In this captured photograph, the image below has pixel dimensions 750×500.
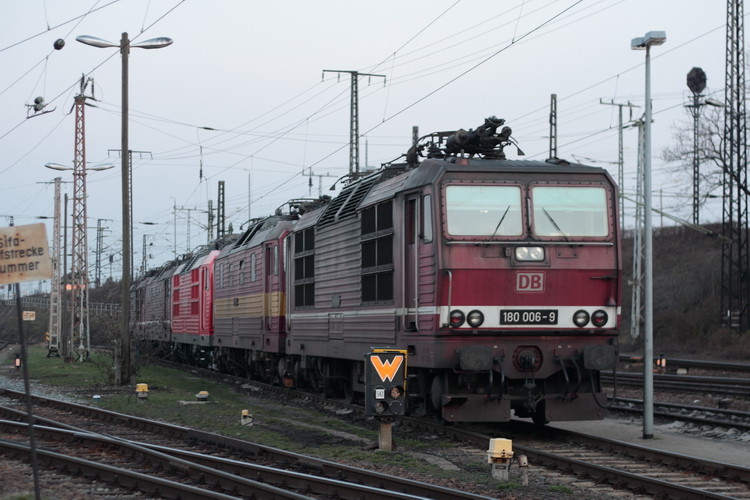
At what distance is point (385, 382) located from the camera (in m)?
11.8

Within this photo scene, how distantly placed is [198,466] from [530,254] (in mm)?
5054

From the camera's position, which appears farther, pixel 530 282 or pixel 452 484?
pixel 530 282

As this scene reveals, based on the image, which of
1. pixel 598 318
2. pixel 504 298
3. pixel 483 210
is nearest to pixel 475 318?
pixel 504 298

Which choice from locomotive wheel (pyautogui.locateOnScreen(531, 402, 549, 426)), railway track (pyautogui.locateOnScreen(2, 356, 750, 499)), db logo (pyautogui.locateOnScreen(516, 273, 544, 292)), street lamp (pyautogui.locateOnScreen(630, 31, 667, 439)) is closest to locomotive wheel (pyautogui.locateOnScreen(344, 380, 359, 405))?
railway track (pyautogui.locateOnScreen(2, 356, 750, 499))

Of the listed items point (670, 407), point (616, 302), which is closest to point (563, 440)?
point (616, 302)

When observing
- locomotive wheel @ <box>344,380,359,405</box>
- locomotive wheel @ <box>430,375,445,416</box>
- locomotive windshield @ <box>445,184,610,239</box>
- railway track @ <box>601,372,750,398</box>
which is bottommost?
railway track @ <box>601,372,750,398</box>

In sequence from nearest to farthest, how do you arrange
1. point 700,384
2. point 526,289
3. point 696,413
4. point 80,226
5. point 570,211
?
point 526,289 → point 570,211 → point 696,413 → point 700,384 → point 80,226

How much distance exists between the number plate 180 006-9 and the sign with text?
20.5ft

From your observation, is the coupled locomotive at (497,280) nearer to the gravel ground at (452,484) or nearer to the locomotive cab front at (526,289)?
the locomotive cab front at (526,289)

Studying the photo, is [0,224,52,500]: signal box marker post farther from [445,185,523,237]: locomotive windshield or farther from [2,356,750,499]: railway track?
[445,185,523,237]: locomotive windshield

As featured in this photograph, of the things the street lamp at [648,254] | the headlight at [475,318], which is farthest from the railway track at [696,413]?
the headlight at [475,318]

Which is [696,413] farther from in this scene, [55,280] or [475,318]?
[55,280]

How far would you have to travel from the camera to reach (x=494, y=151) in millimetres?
14156

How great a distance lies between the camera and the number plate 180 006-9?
483 inches
